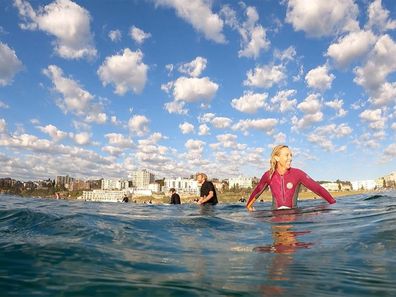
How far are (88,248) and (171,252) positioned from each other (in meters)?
1.08

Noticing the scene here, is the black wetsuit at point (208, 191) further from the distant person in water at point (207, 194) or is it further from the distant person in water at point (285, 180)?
the distant person in water at point (285, 180)

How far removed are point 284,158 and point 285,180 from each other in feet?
2.08

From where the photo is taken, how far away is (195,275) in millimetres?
3736

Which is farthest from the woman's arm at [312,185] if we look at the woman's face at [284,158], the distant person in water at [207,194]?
the distant person in water at [207,194]

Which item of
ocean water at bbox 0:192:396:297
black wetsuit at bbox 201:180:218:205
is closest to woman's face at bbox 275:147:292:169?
ocean water at bbox 0:192:396:297

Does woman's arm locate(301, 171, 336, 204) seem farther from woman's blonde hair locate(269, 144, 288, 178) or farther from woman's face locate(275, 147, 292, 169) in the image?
woman's blonde hair locate(269, 144, 288, 178)

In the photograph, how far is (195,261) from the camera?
4473 mm

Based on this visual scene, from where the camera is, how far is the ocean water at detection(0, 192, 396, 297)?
129 inches

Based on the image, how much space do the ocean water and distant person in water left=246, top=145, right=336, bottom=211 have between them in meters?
3.43

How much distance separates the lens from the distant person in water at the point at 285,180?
10789mm

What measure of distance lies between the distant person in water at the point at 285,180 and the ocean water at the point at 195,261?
3430 millimetres

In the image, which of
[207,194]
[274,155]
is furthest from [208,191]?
[274,155]

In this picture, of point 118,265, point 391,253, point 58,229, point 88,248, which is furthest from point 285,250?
point 58,229

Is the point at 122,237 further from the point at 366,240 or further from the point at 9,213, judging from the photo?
the point at 9,213
